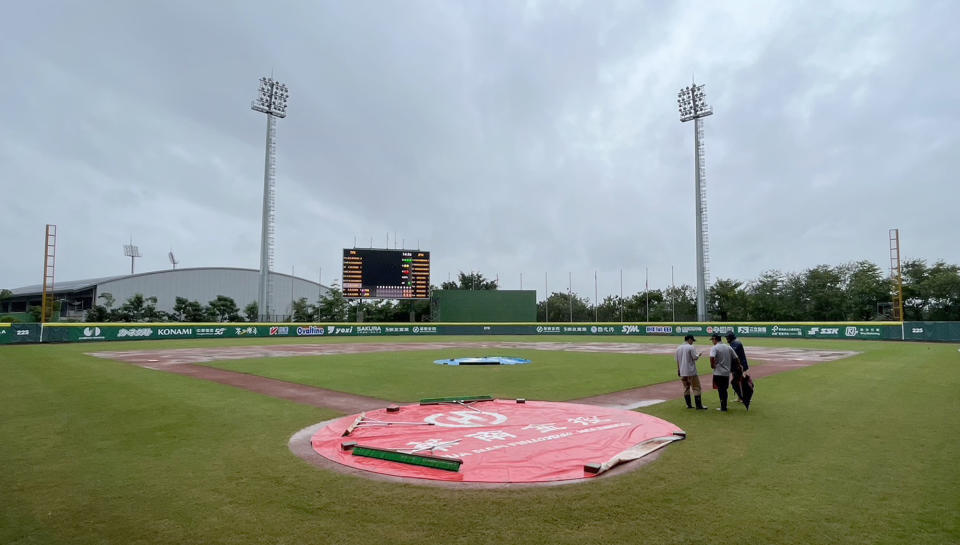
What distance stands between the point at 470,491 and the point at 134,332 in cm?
4830

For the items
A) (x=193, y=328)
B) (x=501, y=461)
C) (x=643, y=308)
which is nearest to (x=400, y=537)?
(x=501, y=461)

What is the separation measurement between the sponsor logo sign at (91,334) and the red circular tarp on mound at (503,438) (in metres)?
41.9

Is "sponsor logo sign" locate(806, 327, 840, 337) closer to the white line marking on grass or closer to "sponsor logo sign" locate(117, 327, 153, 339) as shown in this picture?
the white line marking on grass

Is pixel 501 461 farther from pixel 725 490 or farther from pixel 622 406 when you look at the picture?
pixel 622 406

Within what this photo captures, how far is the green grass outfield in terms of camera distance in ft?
15.7

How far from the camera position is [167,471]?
6.78m

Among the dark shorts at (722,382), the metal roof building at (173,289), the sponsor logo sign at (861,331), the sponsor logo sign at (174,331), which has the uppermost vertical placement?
the metal roof building at (173,289)

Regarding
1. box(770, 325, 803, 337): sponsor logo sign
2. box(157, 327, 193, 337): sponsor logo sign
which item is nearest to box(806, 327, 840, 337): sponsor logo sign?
box(770, 325, 803, 337): sponsor logo sign

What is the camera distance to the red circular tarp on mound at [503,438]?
677 cm

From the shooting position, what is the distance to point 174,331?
47531 mm

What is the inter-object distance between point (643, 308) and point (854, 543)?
8651cm

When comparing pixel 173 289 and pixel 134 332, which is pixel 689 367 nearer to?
pixel 134 332

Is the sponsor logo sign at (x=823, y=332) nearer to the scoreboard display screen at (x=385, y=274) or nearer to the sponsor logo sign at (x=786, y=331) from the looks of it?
the sponsor logo sign at (x=786, y=331)

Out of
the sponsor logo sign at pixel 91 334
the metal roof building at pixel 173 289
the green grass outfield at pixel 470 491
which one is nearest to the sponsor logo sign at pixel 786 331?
the green grass outfield at pixel 470 491
